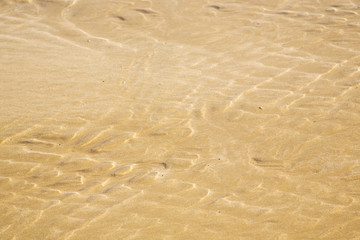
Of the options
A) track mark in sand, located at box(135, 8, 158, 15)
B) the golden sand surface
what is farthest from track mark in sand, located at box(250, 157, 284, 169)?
track mark in sand, located at box(135, 8, 158, 15)

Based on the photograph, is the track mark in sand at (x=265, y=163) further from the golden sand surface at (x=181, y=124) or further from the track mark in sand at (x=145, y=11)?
the track mark in sand at (x=145, y=11)

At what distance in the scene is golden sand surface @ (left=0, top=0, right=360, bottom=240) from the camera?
3320 mm

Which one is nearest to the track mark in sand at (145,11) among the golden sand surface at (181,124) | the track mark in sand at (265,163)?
the golden sand surface at (181,124)

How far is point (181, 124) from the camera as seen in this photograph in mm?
4641

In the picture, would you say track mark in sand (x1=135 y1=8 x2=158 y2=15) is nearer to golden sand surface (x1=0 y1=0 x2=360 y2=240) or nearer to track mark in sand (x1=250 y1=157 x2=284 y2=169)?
golden sand surface (x1=0 y1=0 x2=360 y2=240)

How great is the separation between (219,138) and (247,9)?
4.17 meters

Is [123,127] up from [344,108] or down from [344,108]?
down

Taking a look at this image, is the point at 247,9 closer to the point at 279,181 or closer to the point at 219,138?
the point at 219,138

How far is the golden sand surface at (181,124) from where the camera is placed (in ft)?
10.9

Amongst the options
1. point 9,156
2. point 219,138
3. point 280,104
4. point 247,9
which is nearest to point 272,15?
point 247,9

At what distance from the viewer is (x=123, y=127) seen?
181 inches

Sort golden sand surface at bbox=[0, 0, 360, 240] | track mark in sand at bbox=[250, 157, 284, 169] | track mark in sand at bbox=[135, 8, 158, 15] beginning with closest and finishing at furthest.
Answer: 1. golden sand surface at bbox=[0, 0, 360, 240]
2. track mark in sand at bbox=[250, 157, 284, 169]
3. track mark in sand at bbox=[135, 8, 158, 15]

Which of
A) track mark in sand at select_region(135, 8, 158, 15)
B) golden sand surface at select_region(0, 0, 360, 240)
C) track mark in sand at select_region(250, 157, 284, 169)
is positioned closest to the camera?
golden sand surface at select_region(0, 0, 360, 240)

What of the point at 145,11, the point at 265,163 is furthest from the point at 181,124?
the point at 145,11
